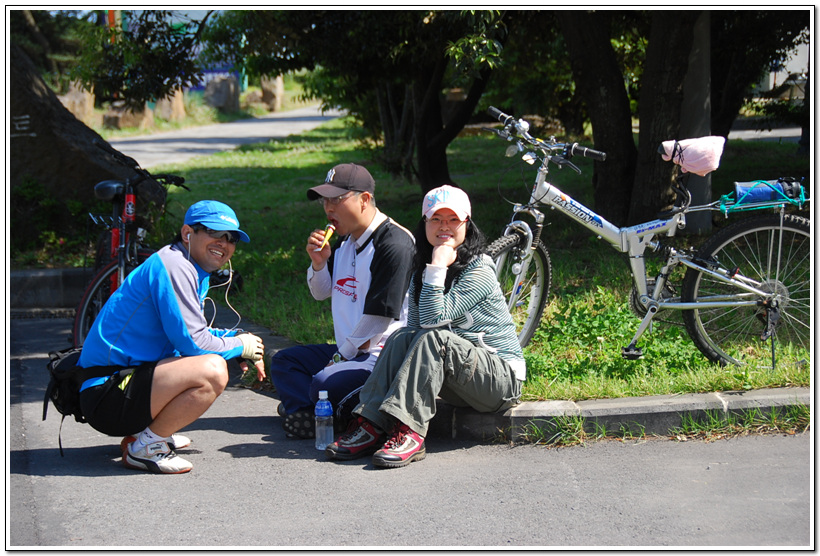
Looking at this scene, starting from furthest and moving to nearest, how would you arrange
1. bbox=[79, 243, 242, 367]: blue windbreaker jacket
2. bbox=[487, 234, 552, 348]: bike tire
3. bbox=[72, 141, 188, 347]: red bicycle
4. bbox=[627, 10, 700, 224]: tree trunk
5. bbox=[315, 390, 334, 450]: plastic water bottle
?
bbox=[627, 10, 700, 224]: tree trunk → bbox=[72, 141, 188, 347]: red bicycle → bbox=[487, 234, 552, 348]: bike tire → bbox=[315, 390, 334, 450]: plastic water bottle → bbox=[79, 243, 242, 367]: blue windbreaker jacket

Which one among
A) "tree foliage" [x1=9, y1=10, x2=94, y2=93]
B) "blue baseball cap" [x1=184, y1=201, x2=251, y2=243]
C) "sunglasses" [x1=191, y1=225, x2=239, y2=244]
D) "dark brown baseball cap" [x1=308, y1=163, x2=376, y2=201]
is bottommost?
"sunglasses" [x1=191, y1=225, x2=239, y2=244]

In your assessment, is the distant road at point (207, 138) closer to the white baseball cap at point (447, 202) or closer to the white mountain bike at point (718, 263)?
the white mountain bike at point (718, 263)

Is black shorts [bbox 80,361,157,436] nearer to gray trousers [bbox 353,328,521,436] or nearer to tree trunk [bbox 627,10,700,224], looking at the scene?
gray trousers [bbox 353,328,521,436]

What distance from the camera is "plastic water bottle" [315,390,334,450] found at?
4.46 meters

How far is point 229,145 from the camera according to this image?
22156 millimetres

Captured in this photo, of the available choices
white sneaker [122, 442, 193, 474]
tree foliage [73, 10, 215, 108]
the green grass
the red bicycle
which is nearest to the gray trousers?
the green grass

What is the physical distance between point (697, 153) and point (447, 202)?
147cm

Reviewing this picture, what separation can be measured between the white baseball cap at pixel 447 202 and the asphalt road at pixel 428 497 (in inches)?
47.0

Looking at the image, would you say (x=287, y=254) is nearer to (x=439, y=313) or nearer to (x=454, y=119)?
(x=454, y=119)

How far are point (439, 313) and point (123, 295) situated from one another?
1.48m

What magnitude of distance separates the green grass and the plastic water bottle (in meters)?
1.06

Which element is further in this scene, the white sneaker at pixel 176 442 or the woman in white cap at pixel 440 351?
the white sneaker at pixel 176 442

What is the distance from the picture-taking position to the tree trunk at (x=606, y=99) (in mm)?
8180

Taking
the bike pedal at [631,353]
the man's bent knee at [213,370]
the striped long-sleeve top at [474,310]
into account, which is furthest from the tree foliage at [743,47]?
the man's bent knee at [213,370]
